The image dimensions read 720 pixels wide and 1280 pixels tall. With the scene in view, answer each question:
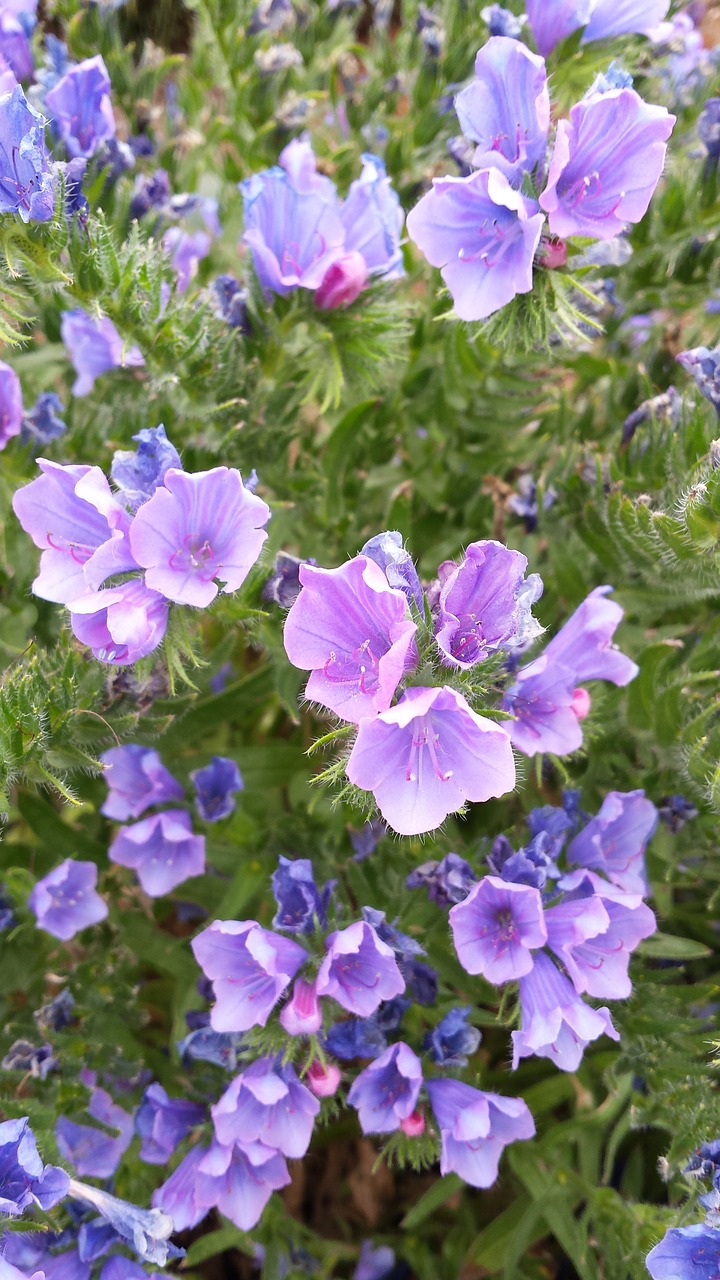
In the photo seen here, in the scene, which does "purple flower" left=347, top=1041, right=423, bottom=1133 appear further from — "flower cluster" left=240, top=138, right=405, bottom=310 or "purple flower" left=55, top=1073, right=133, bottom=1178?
"flower cluster" left=240, top=138, right=405, bottom=310

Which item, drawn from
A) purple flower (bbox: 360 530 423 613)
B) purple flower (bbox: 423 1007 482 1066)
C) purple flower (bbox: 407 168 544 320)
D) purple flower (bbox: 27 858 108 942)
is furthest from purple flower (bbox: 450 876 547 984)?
purple flower (bbox: 407 168 544 320)

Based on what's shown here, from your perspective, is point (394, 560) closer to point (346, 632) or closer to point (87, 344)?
point (346, 632)

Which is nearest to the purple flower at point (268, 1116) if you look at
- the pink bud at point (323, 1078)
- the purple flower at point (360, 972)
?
the pink bud at point (323, 1078)

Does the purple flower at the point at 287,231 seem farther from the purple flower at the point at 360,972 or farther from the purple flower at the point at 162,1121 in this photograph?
the purple flower at the point at 162,1121

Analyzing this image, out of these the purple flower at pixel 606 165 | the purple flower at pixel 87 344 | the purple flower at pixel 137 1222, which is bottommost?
the purple flower at pixel 137 1222

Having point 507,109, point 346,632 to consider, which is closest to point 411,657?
point 346,632

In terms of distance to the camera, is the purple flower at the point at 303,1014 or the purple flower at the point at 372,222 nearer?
the purple flower at the point at 303,1014
